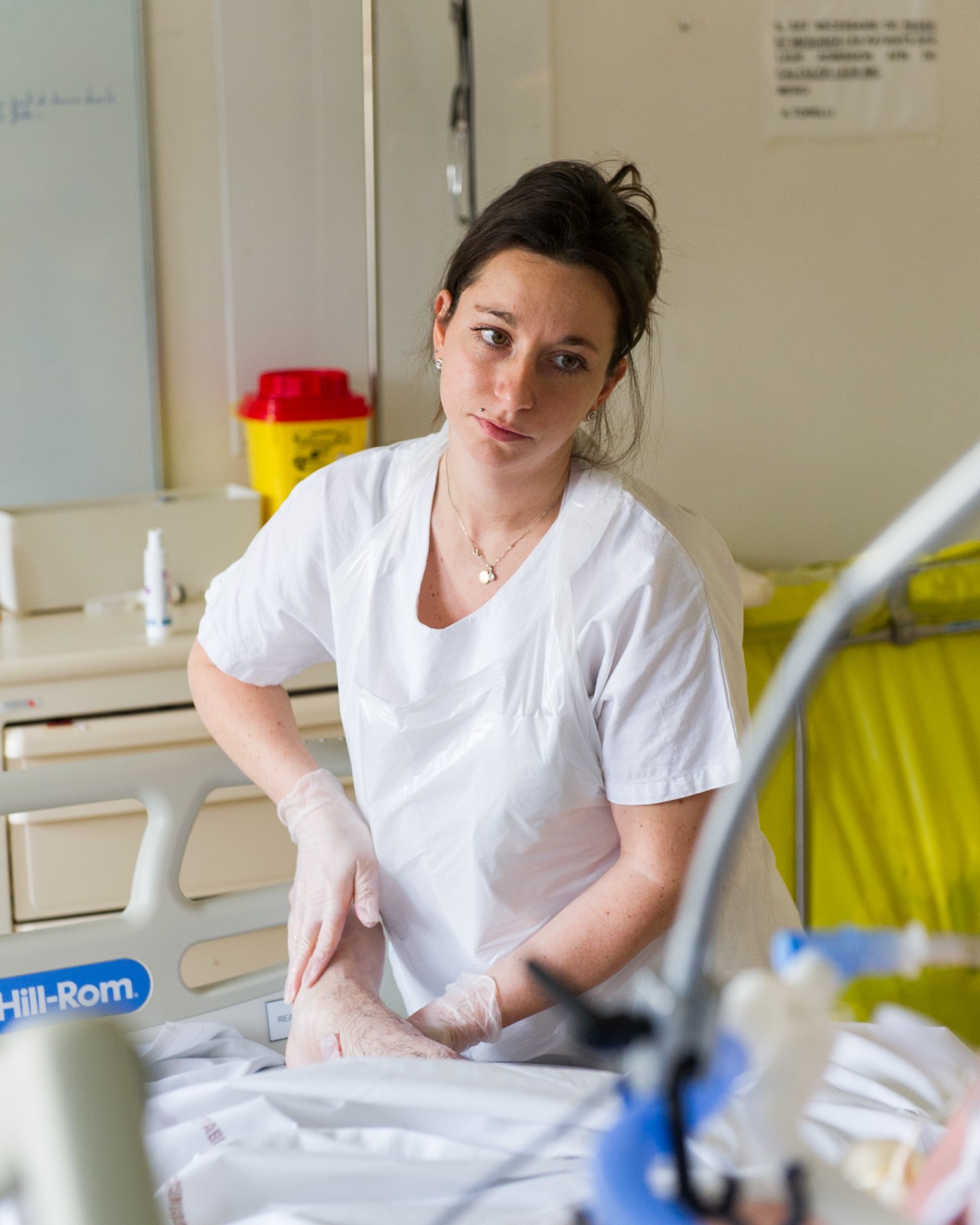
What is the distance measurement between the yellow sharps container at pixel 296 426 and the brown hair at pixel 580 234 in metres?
1.00

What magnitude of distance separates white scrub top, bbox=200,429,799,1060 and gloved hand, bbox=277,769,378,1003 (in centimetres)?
3

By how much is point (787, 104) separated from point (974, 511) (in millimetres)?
2575

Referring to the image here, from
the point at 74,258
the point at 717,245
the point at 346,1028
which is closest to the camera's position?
the point at 346,1028

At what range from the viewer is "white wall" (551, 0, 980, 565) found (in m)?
2.64

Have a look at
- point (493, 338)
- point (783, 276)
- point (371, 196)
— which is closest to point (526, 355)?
point (493, 338)

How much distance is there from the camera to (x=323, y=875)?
1390 mm

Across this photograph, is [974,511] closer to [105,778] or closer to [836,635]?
[836,635]

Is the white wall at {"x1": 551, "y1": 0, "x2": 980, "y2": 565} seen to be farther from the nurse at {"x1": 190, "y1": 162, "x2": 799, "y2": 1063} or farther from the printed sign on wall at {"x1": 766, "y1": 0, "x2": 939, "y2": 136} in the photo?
the nurse at {"x1": 190, "y1": 162, "x2": 799, "y2": 1063}

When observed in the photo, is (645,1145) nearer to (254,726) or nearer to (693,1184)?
(693,1184)

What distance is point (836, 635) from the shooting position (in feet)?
1.34

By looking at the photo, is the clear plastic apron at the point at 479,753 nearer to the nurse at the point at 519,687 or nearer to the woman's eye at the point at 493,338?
the nurse at the point at 519,687

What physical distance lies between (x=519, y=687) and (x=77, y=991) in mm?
532

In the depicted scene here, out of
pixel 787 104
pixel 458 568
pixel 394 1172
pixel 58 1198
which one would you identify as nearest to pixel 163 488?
pixel 458 568

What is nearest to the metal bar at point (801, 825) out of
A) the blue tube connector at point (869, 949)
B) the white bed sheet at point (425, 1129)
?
the white bed sheet at point (425, 1129)
